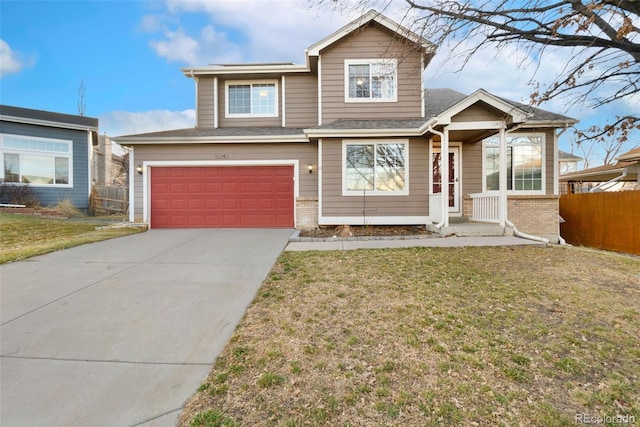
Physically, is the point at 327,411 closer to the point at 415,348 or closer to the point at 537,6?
the point at 415,348

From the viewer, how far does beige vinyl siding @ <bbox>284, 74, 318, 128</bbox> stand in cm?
1113

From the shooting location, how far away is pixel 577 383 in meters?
2.28

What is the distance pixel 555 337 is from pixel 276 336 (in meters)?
2.83

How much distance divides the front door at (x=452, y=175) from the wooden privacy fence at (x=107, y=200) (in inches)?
648

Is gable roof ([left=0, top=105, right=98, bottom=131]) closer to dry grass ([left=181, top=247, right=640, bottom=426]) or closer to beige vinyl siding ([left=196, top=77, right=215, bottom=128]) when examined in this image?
beige vinyl siding ([left=196, top=77, right=215, bottom=128])

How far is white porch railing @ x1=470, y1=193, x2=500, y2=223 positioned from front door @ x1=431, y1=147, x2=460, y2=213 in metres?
0.50

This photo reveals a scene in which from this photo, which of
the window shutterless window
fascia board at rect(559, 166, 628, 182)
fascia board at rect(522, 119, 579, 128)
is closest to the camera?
fascia board at rect(522, 119, 579, 128)

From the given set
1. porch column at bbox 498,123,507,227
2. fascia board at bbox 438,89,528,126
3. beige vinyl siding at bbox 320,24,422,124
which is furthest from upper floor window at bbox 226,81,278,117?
porch column at bbox 498,123,507,227

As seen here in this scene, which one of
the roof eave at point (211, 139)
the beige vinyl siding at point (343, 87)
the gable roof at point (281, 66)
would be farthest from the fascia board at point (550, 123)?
the roof eave at point (211, 139)

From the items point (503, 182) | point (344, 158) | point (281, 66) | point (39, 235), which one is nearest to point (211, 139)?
point (281, 66)

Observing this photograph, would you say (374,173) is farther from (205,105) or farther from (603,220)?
(603,220)

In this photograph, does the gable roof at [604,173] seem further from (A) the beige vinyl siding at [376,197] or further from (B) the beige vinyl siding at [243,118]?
(B) the beige vinyl siding at [243,118]

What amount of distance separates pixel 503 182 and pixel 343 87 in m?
5.88

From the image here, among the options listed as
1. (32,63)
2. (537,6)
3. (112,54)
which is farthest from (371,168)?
(32,63)
